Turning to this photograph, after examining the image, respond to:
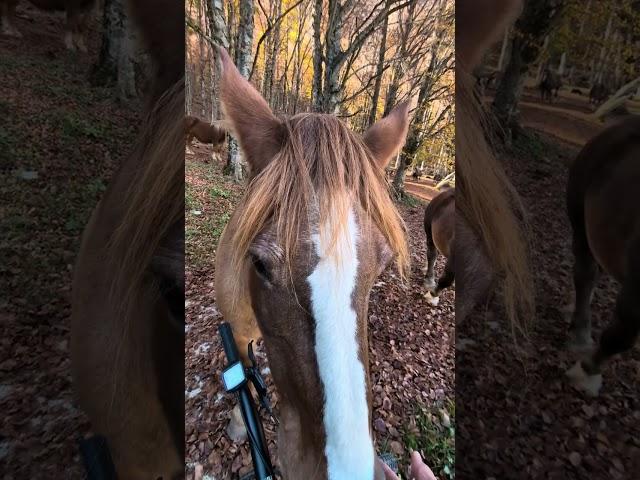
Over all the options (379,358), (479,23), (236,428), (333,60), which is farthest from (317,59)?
(236,428)

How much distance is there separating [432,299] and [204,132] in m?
0.71

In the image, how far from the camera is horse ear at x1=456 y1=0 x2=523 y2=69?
52cm

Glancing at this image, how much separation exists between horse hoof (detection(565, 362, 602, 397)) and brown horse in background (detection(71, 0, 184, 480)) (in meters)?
0.62

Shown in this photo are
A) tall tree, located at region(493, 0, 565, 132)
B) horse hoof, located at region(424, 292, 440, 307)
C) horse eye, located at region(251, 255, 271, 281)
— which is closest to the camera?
tall tree, located at region(493, 0, 565, 132)

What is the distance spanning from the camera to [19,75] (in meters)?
0.41

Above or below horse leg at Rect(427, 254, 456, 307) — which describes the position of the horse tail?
above

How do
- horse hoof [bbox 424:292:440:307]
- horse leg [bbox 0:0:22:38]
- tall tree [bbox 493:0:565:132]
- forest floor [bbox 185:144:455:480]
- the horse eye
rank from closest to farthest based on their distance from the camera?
horse leg [bbox 0:0:22:38], tall tree [bbox 493:0:565:132], the horse eye, forest floor [bbox 185:144:455:480], horse hoof [bbox 424:292:440:307]

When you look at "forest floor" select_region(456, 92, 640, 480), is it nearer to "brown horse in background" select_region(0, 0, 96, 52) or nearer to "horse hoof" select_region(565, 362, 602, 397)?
"horse hoof" select_region(565, 362, 602, 397)

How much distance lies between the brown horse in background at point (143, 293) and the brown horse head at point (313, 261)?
0.15 meters

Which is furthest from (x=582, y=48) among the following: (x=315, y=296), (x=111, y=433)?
(x=111, y=433)

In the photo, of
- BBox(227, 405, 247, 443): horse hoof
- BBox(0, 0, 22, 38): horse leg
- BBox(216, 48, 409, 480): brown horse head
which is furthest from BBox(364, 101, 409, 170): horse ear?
BBox(227, 405, 247, 443): horse hoof

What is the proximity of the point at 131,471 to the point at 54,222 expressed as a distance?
412mm

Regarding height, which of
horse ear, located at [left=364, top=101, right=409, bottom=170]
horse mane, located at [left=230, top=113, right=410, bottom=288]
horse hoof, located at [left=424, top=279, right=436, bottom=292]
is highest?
horse ear, located at [left=364, top=101, right=409, bottom=170]

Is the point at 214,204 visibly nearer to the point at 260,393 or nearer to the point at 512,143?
the point at 260,393
